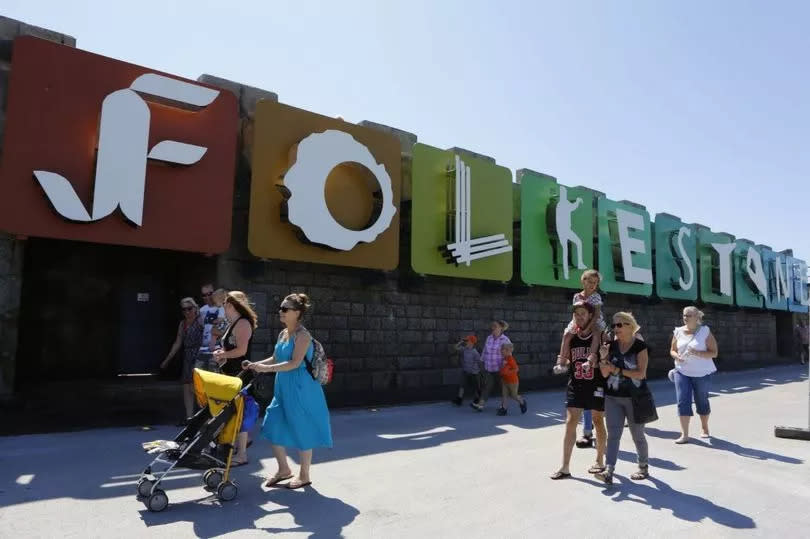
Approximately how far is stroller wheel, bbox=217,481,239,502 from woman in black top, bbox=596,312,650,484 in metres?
3.41

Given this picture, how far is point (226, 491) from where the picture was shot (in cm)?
453

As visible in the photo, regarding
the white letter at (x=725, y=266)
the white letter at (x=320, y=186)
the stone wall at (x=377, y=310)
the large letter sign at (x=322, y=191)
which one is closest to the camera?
the stone wall at (x=377, y=310)

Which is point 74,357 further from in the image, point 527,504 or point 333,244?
point 527,504

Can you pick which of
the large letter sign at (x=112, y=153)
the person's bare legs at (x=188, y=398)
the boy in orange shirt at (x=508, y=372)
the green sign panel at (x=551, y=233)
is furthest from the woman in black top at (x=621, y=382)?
the green sign panel at (x=551, y=233)

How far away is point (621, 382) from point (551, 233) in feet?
33.3

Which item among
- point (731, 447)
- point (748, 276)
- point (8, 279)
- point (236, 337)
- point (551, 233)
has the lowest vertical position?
point (731, 447)

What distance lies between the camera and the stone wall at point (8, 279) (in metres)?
7.30

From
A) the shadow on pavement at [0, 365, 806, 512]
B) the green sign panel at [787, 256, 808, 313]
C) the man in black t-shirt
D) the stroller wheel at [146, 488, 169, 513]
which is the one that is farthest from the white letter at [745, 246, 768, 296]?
the stroller wheel at [146, 488, 169, 513]

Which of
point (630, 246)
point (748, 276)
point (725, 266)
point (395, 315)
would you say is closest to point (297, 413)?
point (395, 315)

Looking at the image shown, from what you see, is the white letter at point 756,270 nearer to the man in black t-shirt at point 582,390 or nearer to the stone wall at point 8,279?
the man in black t-shirt at point 582,390

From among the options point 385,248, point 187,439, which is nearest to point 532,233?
point 385,248

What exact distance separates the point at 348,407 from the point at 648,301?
13070 millimetres

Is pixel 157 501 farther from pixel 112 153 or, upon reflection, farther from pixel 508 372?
pixel 508 372

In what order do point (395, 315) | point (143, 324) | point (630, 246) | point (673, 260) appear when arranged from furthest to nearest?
point (673, 260)
point (630, 246)
point (395, 315)
point (143, 324)
